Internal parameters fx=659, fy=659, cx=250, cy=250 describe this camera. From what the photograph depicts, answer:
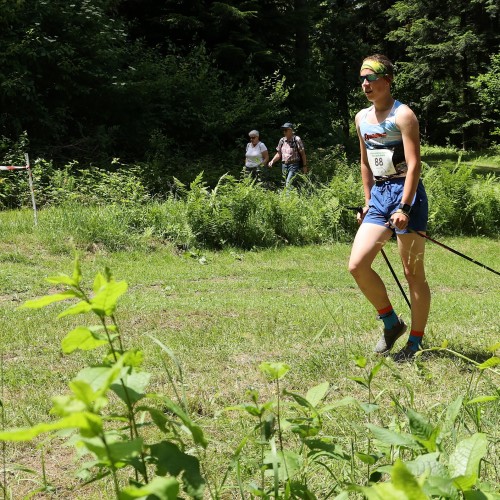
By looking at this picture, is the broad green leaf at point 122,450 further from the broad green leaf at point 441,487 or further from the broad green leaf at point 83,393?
the broad green leaf at point 441,487

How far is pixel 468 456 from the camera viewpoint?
1.09 meters

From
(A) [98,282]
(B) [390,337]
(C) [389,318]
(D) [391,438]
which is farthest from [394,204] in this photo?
(A) [98,282]

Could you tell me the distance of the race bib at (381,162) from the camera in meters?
4.33

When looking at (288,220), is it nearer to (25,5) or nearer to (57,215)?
(57,215)

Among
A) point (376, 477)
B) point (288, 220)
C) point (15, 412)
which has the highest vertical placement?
point (376, 477)

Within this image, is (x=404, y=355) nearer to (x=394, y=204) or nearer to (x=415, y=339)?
(x=415, y=339)

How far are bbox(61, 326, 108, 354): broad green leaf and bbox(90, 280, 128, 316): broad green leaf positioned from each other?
51mm

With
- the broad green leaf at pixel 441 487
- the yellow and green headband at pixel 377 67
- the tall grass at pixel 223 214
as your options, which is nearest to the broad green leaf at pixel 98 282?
the broad green leaf at pixel 441 487

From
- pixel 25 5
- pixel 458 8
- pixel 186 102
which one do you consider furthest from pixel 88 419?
pixel 458 8

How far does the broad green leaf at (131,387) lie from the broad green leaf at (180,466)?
0.09 metres

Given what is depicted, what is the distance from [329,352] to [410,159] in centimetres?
137

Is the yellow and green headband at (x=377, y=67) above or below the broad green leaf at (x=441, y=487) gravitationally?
above

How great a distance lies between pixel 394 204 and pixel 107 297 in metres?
3.59

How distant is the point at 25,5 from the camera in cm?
1612
